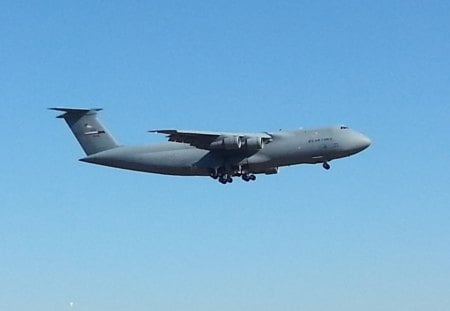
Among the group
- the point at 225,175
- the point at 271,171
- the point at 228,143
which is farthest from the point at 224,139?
the point at 271,171

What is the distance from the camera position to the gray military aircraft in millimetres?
46406

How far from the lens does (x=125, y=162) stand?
5000cm

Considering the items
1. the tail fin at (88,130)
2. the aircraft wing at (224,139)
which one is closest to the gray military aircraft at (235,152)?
the aircraft wing at (224,139)

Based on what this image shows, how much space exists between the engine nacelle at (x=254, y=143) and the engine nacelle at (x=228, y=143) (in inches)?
14.8

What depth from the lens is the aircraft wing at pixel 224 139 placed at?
153ft

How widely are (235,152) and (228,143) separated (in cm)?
95

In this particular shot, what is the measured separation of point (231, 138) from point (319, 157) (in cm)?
420

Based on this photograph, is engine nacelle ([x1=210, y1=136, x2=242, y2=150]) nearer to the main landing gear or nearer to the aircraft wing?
the aircraft wing

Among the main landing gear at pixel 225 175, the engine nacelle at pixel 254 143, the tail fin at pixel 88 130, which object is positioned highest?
the tail fin at pixel 88 130

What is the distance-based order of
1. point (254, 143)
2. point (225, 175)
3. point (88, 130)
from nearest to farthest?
point (254, 143) < point (225, 175) < point (88, 130)

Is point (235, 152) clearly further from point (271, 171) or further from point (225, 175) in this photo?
point (271, 171)

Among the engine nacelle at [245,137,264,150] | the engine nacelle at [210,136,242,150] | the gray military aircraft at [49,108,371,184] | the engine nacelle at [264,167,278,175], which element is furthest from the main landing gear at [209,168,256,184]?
the engine nacelle at [245,137,264,150]

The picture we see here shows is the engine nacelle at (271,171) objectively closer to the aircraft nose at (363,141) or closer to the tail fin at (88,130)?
the aircraft nose at (363,141)

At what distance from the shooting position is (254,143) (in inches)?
1839
